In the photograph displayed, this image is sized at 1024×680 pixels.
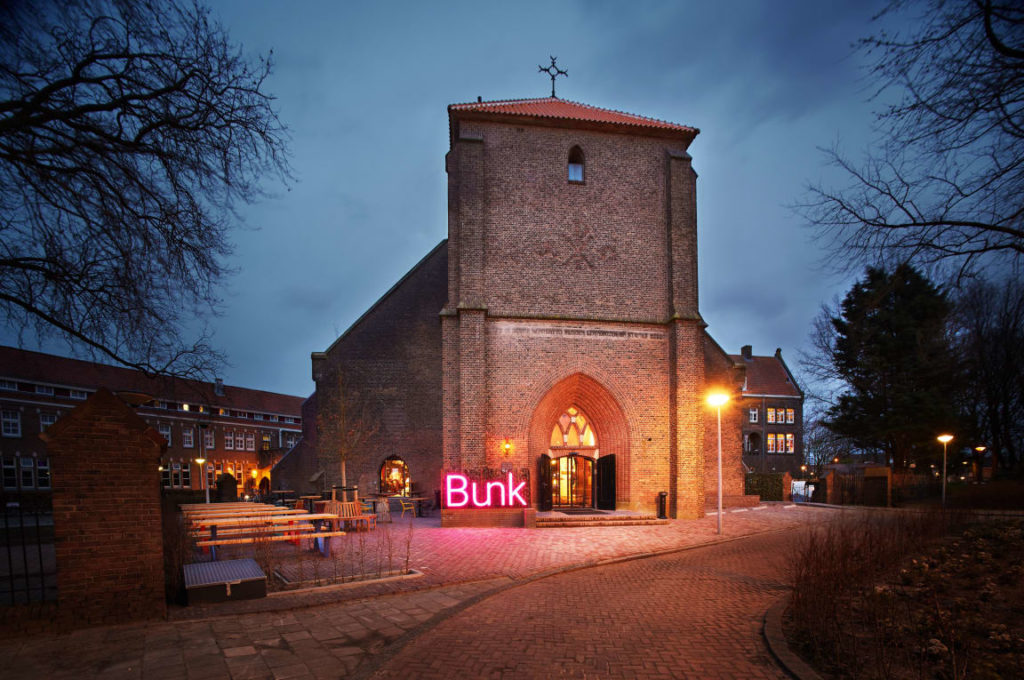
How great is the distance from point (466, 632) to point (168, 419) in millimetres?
51489

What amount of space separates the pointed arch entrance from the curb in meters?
11.0

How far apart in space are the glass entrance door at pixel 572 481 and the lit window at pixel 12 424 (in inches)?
1495

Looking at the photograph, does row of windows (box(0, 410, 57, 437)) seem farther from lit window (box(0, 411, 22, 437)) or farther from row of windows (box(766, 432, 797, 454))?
row of windows (box(766, 432, 797, 454))

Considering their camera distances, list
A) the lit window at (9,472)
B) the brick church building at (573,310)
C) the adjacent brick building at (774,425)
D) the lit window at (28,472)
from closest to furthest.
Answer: the brick church building at (573,310) → the lit window at (9,472) → the lit window at (28,472) → the adjacent brick building at (774,425)

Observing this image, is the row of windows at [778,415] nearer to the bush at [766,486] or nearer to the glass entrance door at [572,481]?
the bush at [766,486]

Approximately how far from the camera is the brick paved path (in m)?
4.80

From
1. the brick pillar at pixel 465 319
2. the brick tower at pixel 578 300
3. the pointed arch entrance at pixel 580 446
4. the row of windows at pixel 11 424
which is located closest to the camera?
the brick pillar at pixel 465 319

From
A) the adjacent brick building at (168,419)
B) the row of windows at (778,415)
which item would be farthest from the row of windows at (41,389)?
the row of windows at (778,415)

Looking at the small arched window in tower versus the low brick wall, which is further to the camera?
the small arched window in tower

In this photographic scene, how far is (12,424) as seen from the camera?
35000 millimetres

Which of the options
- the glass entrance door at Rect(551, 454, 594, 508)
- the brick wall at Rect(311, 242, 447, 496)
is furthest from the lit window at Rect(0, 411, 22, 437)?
the glass entrance door at Rect(551, 454, 594, 508)

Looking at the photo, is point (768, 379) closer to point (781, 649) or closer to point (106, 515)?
point (781, 649)

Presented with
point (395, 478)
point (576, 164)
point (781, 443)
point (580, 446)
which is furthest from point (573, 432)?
point (781, 443)

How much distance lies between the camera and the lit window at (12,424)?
3462cm
